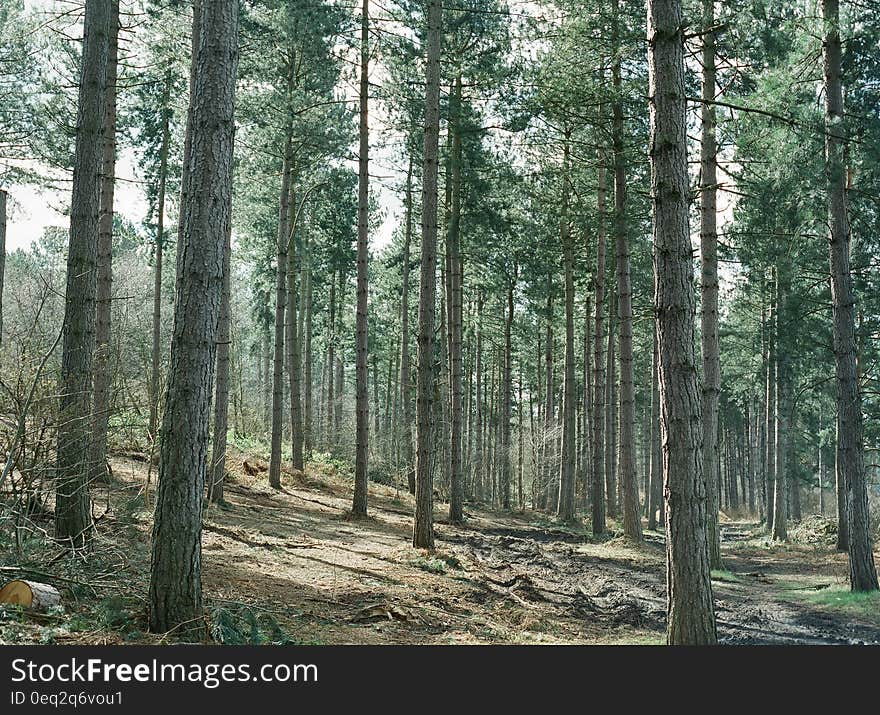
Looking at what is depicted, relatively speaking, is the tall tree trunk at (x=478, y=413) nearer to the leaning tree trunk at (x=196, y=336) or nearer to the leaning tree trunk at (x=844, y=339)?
the leaning tree trunk at (x=844, y=339)

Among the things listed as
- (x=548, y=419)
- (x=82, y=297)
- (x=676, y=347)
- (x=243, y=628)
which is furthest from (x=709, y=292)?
(x=548, y=419)

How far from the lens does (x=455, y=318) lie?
61.4 feet

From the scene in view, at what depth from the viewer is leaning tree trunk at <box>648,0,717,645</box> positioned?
19.0 ft

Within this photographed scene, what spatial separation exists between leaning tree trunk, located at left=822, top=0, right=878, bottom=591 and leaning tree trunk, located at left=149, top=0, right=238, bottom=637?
9491mm

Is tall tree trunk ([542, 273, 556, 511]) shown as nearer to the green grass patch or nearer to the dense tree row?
the dense tree row

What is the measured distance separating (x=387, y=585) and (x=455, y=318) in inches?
412

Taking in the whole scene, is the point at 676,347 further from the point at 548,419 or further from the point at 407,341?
the point at 548,419

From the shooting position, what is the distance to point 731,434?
A: 50.5 metres

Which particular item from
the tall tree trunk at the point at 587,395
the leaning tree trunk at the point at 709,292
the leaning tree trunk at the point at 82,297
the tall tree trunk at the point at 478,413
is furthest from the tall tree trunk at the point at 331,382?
the leaning tree trunk at the point at 82,297

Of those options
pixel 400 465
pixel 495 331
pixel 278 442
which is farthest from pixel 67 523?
pixel 495 331

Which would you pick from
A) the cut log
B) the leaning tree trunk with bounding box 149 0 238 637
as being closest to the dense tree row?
the leaning tree trunk with bounding box 149 0 238 637

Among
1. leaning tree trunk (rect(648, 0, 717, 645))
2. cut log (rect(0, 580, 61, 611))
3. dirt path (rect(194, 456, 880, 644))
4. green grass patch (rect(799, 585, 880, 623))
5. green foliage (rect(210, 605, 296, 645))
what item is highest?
leaning tree trunk (rect(648, 0, 717, 645))

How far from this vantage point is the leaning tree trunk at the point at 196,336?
5.30 meters

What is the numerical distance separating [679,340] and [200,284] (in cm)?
391
